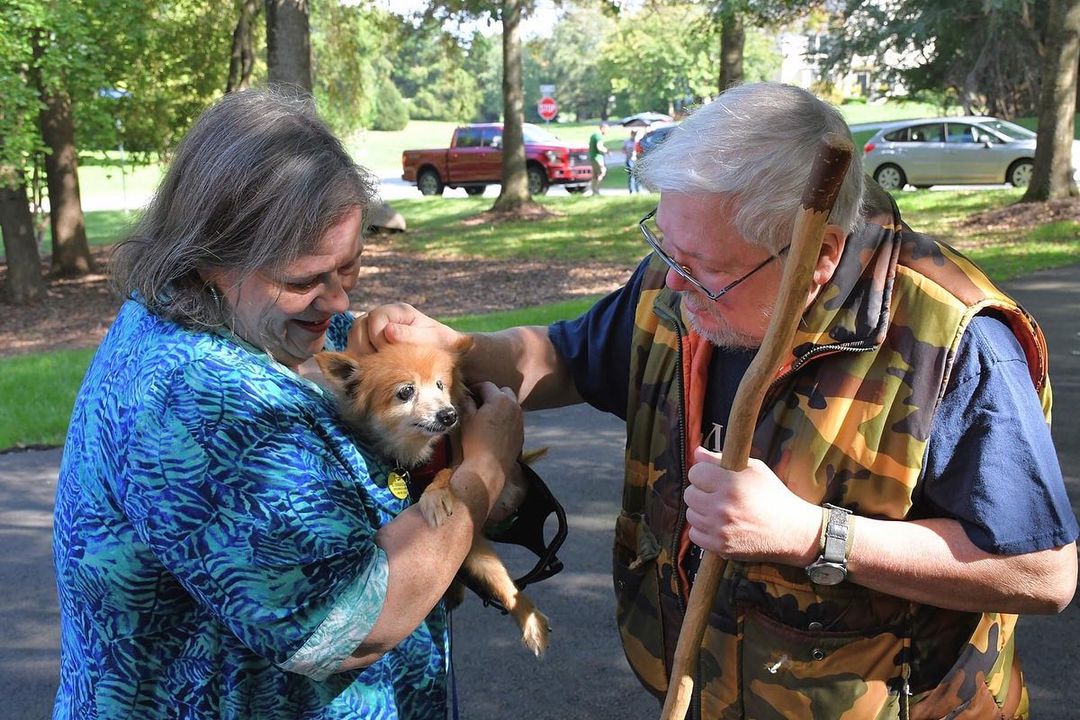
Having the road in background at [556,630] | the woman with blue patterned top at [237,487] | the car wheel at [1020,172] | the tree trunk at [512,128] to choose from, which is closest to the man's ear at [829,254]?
the woman with blue patterned top at [237,487]

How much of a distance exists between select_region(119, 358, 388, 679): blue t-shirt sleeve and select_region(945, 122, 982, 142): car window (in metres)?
24.4

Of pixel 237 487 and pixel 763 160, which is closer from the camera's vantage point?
pixel 237 487

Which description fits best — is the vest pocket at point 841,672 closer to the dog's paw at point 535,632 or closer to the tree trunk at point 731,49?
the dog's paw at point 535,632

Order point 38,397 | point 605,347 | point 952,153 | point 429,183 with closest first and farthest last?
point 605,347, point 38,397, point 952,153, point 429,183

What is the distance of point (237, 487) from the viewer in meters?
1.77

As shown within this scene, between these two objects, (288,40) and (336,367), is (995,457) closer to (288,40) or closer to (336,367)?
(336,367)

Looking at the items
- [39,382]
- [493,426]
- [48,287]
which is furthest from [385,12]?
[493,426]

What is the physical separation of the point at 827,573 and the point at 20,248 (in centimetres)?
1533

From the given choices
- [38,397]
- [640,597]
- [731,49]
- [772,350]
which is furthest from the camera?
[731,49]

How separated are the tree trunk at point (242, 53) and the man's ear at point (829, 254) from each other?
54.3 feet

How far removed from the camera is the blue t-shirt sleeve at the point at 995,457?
183cm

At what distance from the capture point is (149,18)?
14453mm

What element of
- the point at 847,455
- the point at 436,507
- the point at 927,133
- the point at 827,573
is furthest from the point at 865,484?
the point at 927,133

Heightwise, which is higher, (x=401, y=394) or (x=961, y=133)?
(x=961, y=133)
